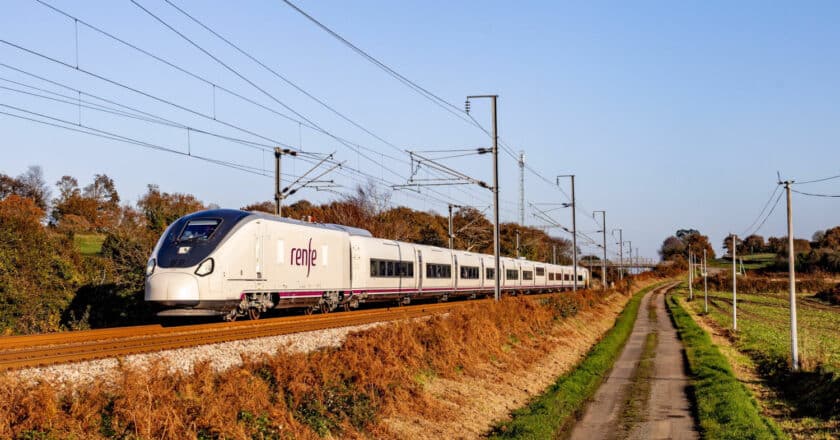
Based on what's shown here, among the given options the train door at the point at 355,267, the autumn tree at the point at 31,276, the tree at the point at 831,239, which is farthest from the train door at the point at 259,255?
the tree at the point at 831,239

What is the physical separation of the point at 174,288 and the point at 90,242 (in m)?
62.2

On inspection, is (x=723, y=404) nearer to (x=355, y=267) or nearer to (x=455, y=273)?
(x=355, y=267)

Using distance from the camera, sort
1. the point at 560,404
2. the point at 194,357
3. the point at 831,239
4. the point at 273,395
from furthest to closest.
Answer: the point at 831,239, the point at 560,404, the point at 194,357, the point at 273,395

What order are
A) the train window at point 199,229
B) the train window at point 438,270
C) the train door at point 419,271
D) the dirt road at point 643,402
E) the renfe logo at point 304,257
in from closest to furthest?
the dirt road at point 643,402
the train window at point 199,229
the renfe logo at point 304,257
the train door at point 419,271
the train window at point 438,270

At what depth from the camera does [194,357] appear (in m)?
13.9

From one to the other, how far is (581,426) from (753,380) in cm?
1160

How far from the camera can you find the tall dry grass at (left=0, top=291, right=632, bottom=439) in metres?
8.89

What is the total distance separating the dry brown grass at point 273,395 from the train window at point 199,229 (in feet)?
21.1

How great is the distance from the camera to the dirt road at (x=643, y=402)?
16.3m

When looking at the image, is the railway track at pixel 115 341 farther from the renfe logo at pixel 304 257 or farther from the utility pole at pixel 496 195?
the utility pole at pixel 496 195

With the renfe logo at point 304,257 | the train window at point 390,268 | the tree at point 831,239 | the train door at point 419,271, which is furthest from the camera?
the tree at point 831,239

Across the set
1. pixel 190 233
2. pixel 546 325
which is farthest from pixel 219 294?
pixel 546 325

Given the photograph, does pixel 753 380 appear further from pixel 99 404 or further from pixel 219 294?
pixel 99 404

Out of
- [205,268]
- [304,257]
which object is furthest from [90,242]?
[205,268]
